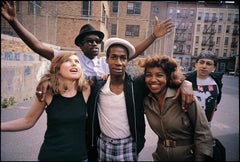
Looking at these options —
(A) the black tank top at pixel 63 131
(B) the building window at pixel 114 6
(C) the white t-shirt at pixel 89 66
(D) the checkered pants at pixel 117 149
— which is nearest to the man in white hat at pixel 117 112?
(D) the checkered pants at pixel 117 149

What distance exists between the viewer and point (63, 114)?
1718 millimetres

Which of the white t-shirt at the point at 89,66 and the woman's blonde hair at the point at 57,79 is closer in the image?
the woman's blonde hair at the point at 57,79

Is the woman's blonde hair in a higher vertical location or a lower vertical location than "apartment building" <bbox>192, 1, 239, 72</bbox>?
lower

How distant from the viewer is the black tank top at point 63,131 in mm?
1712

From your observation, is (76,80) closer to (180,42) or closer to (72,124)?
(72,124)

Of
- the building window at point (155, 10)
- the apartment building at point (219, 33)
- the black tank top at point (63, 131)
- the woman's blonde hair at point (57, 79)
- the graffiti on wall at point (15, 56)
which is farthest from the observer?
the apartment building at point (219, 33)

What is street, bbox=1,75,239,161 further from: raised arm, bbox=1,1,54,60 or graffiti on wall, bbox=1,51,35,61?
raised arm, bbox=1,1,54,60

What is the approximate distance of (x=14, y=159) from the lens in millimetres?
3391

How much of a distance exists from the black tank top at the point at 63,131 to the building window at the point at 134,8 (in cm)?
2466

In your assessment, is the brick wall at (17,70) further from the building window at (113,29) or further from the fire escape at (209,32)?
the fire escape at (209,32)

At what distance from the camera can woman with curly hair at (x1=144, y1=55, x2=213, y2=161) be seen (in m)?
1.79

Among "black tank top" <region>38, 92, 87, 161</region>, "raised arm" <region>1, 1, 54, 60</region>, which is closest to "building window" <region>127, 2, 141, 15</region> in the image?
"raised arm" <region>1, 1, 54, 60</region>

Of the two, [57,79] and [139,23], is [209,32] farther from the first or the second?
[57,79]

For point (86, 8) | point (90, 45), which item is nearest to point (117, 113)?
point (90, 45)
